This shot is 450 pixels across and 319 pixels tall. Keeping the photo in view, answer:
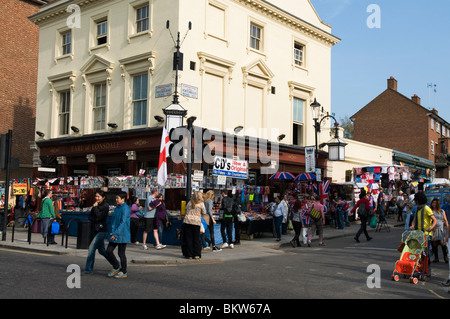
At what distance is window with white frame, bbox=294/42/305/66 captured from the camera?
25.8m

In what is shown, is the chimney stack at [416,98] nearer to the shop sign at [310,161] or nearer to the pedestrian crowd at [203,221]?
→ the pedestrian crowd at [203,221]

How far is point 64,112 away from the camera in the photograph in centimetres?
2411

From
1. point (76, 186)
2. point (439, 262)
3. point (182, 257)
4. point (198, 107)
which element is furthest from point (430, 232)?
point (76, 186)

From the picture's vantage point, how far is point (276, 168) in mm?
23359

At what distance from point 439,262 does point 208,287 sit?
7.47 metres

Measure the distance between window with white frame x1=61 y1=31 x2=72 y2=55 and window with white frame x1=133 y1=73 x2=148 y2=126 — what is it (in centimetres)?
547

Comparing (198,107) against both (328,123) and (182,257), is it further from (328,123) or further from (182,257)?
(328,123)

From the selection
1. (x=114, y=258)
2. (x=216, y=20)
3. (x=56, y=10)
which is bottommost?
(x=114, y=258)

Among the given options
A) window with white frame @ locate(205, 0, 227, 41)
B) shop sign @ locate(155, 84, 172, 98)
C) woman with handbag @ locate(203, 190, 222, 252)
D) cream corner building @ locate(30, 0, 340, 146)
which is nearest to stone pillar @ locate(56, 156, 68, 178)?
cream corner building @ locate(30, 0, 340, 146)

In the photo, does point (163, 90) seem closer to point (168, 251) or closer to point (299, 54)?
point (168, 251)

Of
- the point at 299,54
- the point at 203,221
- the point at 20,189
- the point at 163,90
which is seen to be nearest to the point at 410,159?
the point at 299,54

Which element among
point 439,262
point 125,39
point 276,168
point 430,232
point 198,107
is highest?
point 125,39

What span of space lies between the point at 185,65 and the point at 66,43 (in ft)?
27.7

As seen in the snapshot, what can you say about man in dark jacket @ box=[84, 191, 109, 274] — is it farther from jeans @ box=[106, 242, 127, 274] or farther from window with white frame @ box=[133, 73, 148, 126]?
window with white frame @ box=[133, 73, 148, 126]
